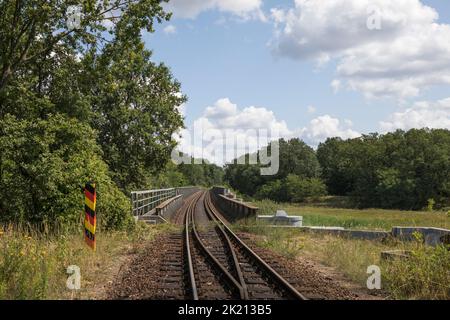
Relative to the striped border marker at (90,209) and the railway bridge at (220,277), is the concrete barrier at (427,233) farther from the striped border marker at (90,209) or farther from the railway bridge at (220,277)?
the striped border marker at (90,209)

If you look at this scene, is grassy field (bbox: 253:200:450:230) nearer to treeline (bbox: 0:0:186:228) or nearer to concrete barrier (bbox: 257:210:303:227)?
concrete barrier (bbox: 257:210:303:227)

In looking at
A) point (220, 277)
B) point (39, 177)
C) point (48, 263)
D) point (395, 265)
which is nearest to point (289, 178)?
point (39, 177)

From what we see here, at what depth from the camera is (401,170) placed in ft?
259

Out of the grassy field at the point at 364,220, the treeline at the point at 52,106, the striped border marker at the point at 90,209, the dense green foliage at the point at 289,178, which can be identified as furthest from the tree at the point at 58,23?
the dense green foliage at the point at 289,178

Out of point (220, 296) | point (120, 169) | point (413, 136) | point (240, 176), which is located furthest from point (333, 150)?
point (220, 296)

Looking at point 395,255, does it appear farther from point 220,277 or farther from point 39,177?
point 39,177

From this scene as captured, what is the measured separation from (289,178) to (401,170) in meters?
23.5

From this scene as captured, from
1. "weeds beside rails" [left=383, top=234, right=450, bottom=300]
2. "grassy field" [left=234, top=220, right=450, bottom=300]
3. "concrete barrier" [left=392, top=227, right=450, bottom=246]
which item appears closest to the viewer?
"weeds beside rails" [left=383, top=234, right=450, bottom=300]

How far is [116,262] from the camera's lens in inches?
465

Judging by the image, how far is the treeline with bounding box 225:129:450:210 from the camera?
7388cm

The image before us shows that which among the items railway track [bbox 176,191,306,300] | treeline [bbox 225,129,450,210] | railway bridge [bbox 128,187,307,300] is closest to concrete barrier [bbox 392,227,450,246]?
railway bridge [bbox 128,187,307,300]
